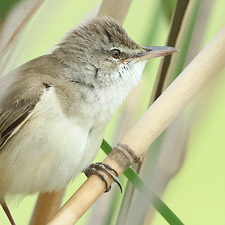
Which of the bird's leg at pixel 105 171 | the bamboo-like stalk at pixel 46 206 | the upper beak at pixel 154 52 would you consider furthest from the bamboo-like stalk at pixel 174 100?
the bamboo-like stalk at pixel 46 206

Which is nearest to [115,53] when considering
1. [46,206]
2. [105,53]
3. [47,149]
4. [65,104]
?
[105,53]

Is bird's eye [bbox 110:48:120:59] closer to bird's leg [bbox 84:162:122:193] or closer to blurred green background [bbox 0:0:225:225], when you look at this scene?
blurred green background [bbox 0:0:225:225]

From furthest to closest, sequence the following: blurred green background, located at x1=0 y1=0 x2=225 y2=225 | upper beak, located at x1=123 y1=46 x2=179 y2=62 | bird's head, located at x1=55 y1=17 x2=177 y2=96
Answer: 1. bird's head, located at x1=55 y1=17 x2=177 y2=96
2. upper beak, located at x1=123 y1=46 x2=179 y2=62
3. blurred green background, located at x1=0 y1=0 x2=225 y2=225

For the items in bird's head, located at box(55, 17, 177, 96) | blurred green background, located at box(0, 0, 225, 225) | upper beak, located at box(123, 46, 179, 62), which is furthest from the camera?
bird's head, located at box(55, 17, 177, 96)

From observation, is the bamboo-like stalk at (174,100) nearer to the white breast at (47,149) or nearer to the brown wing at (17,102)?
the white breast at (47,149)

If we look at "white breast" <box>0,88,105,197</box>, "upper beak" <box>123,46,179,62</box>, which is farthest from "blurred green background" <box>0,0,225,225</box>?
"white breast" <box>0,88,105,197</box>

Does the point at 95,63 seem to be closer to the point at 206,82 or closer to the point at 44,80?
the point at 44,80

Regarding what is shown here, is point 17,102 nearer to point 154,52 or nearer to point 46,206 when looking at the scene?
point 46,206
